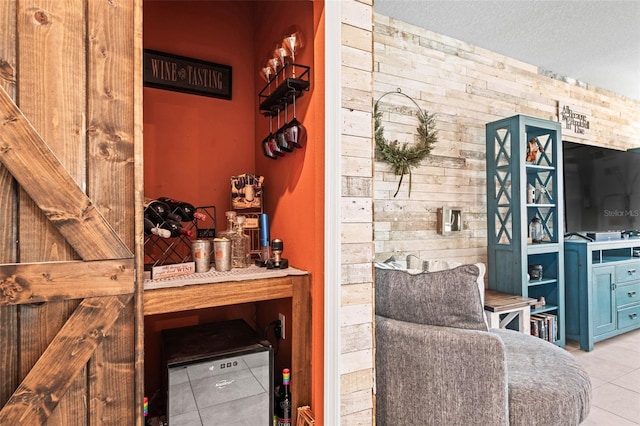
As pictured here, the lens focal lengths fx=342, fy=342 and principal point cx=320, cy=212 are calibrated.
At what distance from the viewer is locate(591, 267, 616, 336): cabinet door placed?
11.0 ft

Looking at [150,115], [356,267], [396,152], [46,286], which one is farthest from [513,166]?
[46,286]

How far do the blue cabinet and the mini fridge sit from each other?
3300 mm

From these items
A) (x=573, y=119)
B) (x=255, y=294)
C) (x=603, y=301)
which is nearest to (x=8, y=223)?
(x=255, y=294)

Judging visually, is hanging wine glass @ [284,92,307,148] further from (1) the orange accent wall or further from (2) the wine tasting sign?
(2) the wine tasting sign

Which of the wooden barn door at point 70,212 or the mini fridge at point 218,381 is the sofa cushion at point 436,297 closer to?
the mini fridge at point 218,381

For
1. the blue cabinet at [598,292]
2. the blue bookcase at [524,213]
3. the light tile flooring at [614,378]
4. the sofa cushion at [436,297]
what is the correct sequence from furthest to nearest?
the blue cabinet at [598,292]
the blue bookcase at [524,213]
the light tile flooring at [614,378]
the sofa cushion at [436,297]

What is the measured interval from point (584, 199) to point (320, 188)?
363 cm

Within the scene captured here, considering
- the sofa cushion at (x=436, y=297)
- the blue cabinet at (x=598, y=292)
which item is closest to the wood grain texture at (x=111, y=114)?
the sofa cushion at (x=436, y=297)

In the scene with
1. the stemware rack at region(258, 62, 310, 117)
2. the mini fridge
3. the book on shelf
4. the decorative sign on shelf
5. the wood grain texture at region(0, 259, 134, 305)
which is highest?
the decorative sign on shelf

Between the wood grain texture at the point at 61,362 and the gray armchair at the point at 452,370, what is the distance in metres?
1.20

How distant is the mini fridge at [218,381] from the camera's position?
1.35 metres

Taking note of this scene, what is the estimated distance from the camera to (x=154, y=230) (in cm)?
145

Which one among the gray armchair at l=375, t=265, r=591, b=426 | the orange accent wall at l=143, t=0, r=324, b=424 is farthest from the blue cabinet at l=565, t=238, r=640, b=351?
the orange accent wall at l=143, t=0, r=324, b=424

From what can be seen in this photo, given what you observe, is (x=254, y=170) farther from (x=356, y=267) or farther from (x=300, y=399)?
(x=300, y=399)
